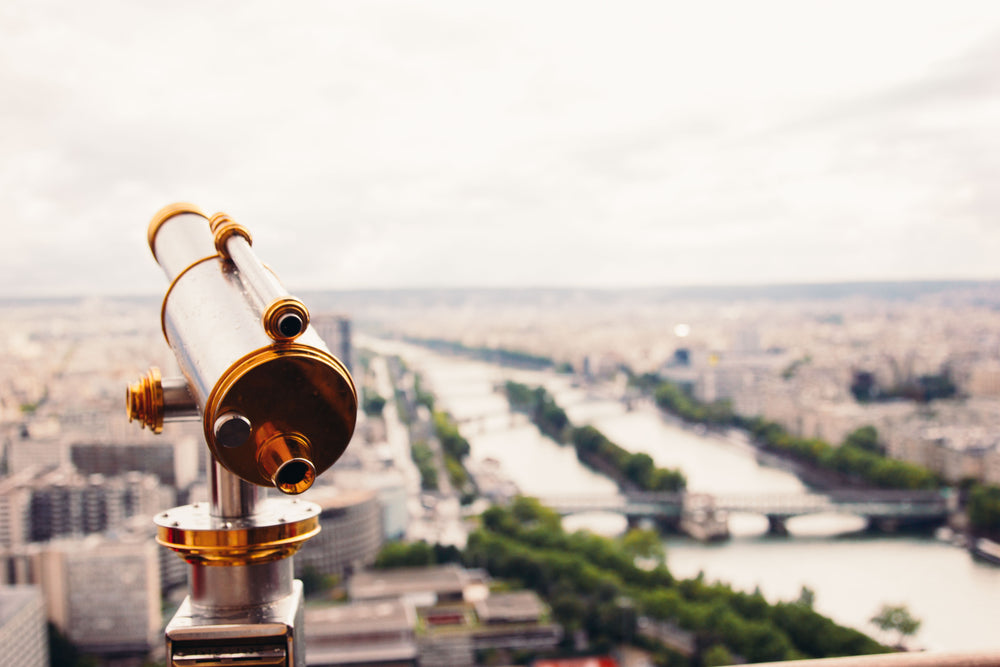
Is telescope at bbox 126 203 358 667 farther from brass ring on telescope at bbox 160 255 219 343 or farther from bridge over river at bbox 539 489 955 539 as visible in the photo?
bridge over river at bbox 539 489 955 539

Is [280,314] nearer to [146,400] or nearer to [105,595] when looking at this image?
[146,400]

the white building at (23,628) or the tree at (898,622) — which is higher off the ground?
the white building at (23,628)

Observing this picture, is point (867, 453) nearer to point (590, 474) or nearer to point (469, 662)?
point (590, 474)

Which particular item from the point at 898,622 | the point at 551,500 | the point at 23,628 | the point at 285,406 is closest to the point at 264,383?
the point at 285,406

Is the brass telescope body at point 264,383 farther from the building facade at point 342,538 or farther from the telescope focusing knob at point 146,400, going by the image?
the building facade at point 342,538

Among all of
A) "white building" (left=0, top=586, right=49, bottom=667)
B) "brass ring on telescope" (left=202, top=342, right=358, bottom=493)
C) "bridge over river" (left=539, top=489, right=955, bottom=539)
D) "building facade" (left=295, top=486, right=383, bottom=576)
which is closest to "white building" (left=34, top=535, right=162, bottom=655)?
"white building" (left=0, top=586, right=49, bottom=667)

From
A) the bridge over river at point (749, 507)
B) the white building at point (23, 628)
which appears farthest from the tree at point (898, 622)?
the white building at point (23, 628)
